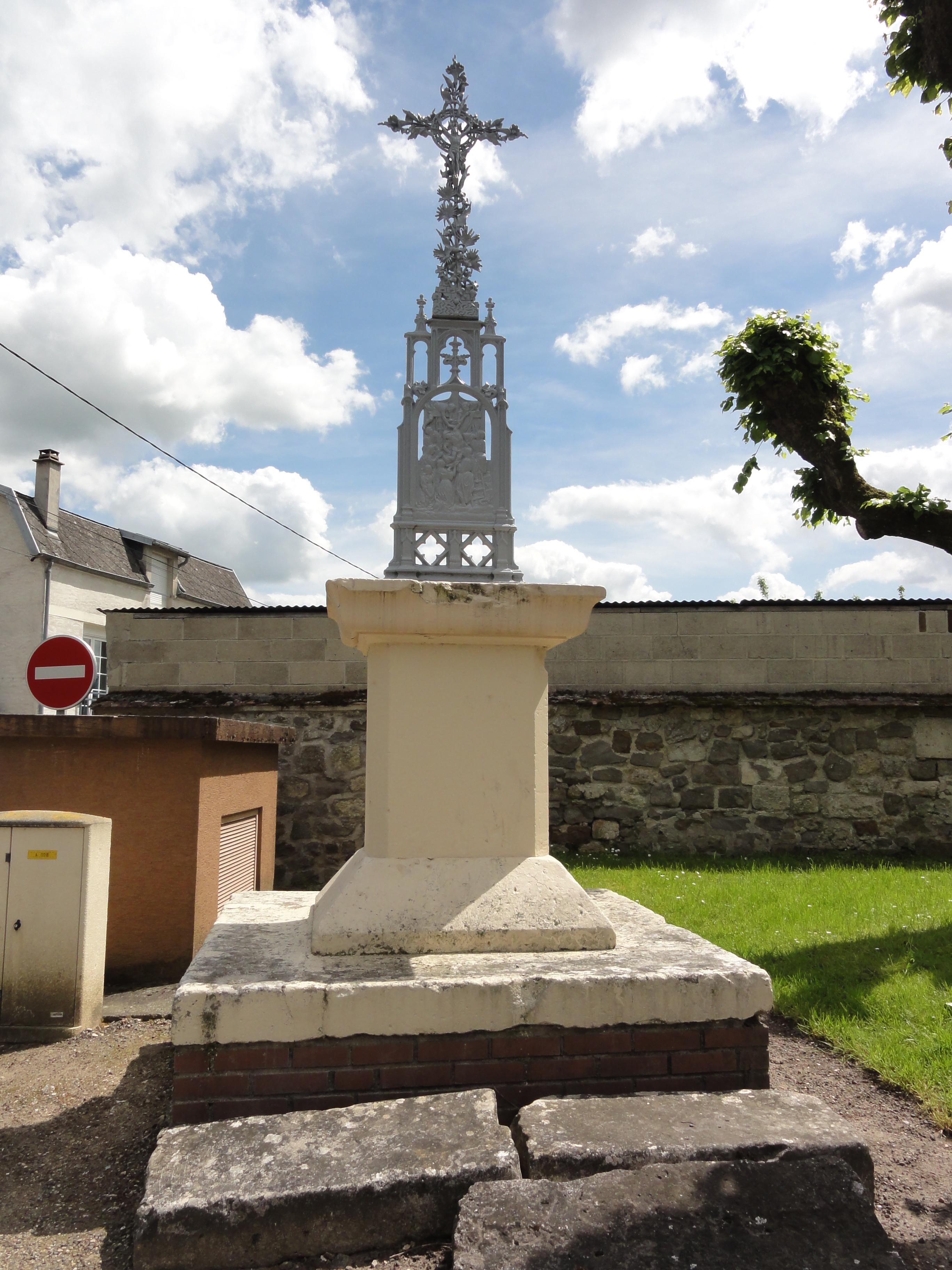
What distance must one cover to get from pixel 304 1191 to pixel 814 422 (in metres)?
6.25

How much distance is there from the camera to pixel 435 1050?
252 centimetres

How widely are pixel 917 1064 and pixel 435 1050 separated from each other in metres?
2.31

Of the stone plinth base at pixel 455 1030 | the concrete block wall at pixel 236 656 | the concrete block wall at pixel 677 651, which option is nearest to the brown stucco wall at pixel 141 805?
the stone plinth base at pixel 455 1030

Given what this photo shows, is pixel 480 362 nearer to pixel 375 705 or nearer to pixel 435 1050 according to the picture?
pixel 375 705

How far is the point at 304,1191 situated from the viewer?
2.05 metres

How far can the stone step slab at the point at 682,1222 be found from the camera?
1832 millimetres

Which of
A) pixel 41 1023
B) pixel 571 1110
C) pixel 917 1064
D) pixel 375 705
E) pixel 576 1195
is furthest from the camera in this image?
pixel 41 1023

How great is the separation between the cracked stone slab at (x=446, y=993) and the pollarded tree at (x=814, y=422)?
13.2 ft

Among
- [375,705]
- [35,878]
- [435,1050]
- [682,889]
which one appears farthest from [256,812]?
[435,1050]

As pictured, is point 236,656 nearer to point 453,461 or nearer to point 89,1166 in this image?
point 453,461

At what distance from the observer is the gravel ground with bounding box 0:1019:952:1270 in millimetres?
2262

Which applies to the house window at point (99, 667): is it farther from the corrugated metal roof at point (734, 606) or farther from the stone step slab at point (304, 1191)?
the stone step slab at point (304, 1191)

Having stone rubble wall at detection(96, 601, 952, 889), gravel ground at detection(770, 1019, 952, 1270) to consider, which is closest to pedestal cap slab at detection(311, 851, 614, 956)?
gravel ground at detection(770, 1019, 952, 1270)

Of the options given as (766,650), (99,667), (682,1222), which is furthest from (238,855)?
(99,667)
